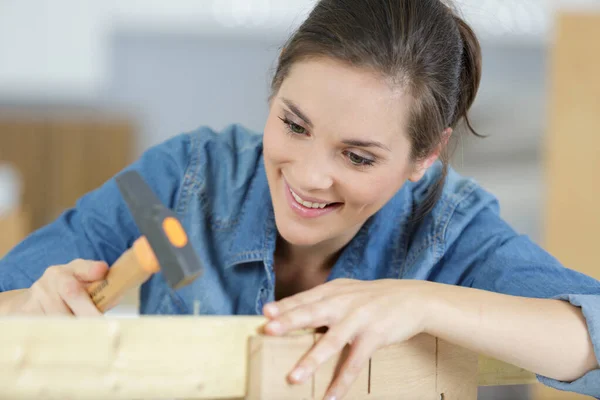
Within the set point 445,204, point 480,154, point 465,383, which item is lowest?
point 480,154

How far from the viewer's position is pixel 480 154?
4094 millimetres

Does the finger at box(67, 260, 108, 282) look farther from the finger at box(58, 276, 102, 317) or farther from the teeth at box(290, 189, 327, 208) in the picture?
the teeth at box(290, 189, 327, 208)

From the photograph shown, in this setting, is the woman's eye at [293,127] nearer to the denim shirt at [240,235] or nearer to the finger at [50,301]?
the denim shirt at [240,235]

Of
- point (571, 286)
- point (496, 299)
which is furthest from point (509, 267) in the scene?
point (496, 299)

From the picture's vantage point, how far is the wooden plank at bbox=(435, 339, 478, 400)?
2.94ft

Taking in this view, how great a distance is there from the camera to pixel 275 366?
0.77 meters

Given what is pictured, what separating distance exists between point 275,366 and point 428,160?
59 cm

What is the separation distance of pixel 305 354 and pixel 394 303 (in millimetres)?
137

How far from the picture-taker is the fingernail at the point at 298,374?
2.52 feet

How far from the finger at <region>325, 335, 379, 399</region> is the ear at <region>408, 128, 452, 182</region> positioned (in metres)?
0.47

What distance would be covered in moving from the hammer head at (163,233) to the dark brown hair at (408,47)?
38 centimetres

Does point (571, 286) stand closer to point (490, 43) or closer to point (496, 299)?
point (496, 299)

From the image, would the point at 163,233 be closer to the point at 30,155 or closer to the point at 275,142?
the point at 275,142

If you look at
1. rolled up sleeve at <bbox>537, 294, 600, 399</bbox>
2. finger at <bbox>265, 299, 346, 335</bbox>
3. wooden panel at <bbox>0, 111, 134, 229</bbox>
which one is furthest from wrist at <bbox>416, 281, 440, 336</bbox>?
wooden panel at <bbox>0, 111, 134, 229</bbox>
